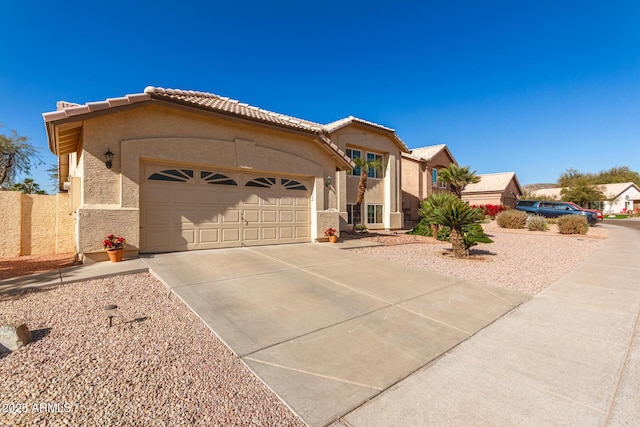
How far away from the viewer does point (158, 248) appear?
820cm

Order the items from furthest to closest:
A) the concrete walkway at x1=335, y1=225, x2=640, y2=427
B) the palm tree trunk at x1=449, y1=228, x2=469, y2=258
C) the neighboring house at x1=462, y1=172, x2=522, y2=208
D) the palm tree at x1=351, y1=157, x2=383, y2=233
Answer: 1. the neighboring house at x1=462, y1=172, x2=522, y2=208
2. the palm tree at x1=351, y1=157, x2=383, y2=233
3. the palm tree trunk at x1=449, y1=228, x2=469, y2=258
4. the concrete walkway at x1=335, y1=225, x2=640, y2=427

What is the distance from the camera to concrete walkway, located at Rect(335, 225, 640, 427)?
2.45 metres

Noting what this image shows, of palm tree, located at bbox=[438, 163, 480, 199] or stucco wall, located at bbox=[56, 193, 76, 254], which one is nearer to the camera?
stucco wall, located at bbox=[56, 193, 76, 254]

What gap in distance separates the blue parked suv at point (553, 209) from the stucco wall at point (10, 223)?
3449 cm

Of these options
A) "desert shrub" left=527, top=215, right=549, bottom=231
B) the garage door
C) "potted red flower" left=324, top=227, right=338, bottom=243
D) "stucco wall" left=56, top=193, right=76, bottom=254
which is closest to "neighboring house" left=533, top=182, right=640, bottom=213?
"desert shrub" left=527, top=215, right=549, bottom=231

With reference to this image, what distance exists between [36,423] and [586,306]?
7781mm

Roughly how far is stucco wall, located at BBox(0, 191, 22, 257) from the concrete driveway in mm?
6288

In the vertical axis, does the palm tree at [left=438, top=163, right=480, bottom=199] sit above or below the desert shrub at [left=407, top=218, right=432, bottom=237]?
above

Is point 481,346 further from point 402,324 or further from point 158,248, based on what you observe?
point 158,248

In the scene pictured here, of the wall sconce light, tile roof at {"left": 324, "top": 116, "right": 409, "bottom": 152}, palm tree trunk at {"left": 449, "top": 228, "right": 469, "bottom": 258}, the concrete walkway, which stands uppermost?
tile roof at {"left": 324, "top": 116, "right": 409, "bottom": 152}

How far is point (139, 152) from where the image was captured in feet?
25.4

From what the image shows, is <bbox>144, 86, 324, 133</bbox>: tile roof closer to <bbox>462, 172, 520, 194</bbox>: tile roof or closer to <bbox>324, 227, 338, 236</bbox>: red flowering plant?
<bbox>324, 227, 338, 236</bbox>: red flowering plant

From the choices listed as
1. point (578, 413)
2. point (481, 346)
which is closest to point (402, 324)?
point (481, 346)

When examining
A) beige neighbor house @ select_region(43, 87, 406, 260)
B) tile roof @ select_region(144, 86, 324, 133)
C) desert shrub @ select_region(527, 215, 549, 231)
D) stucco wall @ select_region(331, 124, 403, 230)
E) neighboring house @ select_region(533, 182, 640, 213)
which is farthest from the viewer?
neighboring house @ select_region(533, 182, 640, 213)
